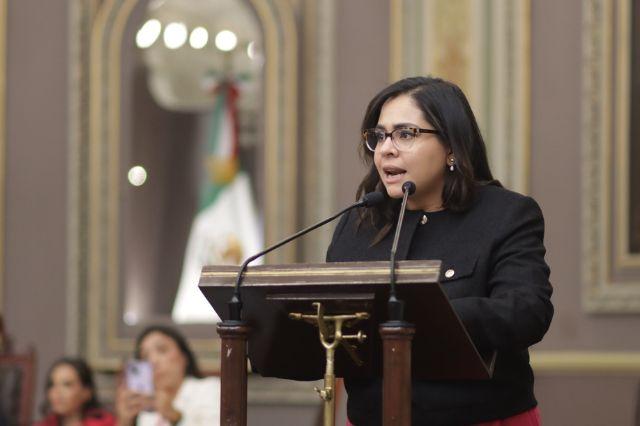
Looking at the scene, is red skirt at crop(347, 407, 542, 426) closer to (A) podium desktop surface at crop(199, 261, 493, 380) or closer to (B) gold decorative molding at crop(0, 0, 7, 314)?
(A) podium desktop surface at crop(199, 261, 493, 380)

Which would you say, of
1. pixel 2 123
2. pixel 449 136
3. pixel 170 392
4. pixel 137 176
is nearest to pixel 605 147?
pixel 170 392

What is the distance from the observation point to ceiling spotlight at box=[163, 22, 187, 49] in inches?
301

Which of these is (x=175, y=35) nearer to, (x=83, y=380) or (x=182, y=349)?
(x=83, y=380)

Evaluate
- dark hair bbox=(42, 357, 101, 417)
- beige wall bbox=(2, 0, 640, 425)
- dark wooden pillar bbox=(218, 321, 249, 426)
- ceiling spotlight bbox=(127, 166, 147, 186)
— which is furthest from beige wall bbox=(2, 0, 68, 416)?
dark wooden pillar bbox=(218, 321, 249, 426)

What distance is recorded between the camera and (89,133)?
750 centimetres

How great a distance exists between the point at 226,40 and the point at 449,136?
16.2 ft

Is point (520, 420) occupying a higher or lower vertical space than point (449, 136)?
lower

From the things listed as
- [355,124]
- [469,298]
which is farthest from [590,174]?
[469,298]

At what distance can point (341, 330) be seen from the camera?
2.60 meters

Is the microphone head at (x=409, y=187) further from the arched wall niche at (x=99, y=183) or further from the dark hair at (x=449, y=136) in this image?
the arched wall niche at (x=99, y=183)

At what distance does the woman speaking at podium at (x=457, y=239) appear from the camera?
8.81ft

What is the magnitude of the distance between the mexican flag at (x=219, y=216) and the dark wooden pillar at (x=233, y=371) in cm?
481

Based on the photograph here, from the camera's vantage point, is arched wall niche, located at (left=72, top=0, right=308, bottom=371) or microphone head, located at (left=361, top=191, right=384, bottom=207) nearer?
microphone head, located at (left=361, top=191, right=384, bottom=207)

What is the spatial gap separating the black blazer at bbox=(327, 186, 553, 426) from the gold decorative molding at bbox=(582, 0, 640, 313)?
12.4ft
